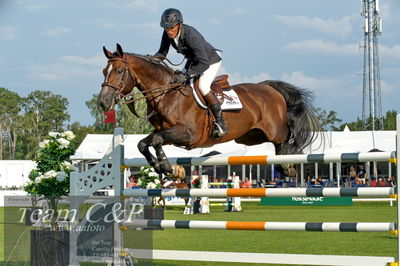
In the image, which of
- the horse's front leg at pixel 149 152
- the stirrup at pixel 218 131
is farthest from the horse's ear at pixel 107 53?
the stirrup at pixel 218 131

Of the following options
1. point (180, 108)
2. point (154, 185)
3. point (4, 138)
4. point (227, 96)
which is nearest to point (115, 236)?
point (180, 108)

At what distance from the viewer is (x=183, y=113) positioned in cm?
564

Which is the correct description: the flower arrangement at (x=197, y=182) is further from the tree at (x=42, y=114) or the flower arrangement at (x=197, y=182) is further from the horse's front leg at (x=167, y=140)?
the tree at (x=42, y=114)

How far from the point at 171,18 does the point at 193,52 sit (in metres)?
0.40

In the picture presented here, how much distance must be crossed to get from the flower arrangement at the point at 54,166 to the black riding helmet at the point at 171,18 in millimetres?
2447

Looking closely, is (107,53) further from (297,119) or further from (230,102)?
(297,119)

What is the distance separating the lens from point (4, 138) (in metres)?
72.8

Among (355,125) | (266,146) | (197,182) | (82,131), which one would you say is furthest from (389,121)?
(197,182)

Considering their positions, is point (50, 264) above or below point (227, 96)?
below

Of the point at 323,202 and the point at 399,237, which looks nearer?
the point at 399,237

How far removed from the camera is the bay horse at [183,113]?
17.7ft

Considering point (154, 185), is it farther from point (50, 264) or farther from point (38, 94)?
point (38, 94)

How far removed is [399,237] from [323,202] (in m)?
18.8

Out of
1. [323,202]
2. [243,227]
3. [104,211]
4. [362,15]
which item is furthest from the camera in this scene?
[362,15]
